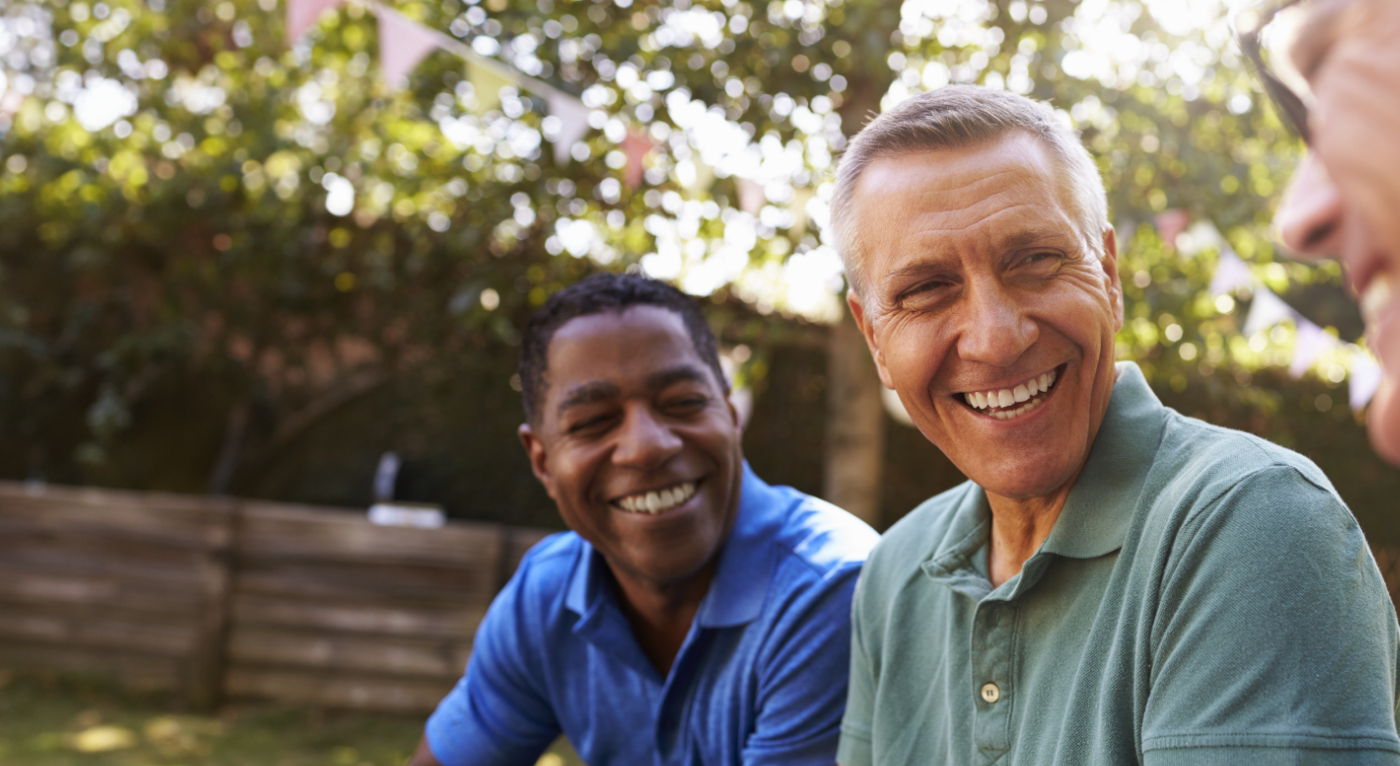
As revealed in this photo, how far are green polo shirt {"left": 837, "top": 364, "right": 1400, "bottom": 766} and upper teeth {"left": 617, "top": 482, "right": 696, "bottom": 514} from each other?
0.58m

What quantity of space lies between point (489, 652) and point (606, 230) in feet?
8.92

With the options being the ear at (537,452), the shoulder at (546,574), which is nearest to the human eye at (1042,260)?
the ear at (537,452)

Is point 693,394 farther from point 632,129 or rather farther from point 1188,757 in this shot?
point 632,129

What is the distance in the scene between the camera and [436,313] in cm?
614

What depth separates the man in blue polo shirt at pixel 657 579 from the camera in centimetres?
194

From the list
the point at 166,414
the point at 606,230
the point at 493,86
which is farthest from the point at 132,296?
the point at 493,86

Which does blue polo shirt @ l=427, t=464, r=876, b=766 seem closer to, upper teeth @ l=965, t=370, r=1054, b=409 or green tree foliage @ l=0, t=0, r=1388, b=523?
upper teeth @ l=965, t=370, r=1054, b=409

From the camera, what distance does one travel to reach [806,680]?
1.87m

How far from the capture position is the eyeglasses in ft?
1.80

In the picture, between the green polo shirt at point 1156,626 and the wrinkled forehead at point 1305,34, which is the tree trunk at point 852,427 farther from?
the wrinkled forehead at point 1305,34

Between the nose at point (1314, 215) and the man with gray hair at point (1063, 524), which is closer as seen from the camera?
the nose at point (1314, 215)

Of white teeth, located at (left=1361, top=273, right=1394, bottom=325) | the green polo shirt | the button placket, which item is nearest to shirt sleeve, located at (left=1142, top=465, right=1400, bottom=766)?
the green polo shirt

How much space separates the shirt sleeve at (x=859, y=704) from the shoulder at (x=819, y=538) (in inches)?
9.7

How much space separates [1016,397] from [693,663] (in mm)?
1012
